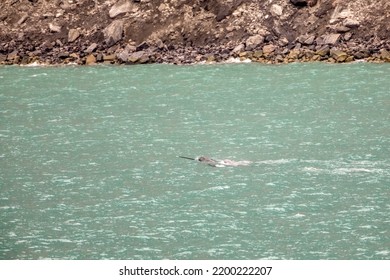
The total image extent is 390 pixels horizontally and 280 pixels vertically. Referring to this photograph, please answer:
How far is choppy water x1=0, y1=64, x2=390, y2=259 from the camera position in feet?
106

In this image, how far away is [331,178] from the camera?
1518 inches

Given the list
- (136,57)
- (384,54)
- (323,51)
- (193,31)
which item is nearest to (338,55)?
(323,51)

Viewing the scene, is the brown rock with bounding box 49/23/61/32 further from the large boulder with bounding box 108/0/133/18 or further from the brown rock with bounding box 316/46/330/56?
the brown rock with bounding box 316/46/330/56

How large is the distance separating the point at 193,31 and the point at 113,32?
6.04 m

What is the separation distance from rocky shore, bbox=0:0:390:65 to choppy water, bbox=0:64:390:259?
3458 mm

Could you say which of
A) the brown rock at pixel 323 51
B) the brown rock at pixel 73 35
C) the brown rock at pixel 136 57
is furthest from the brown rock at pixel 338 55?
the brown rock at pixel 73 35

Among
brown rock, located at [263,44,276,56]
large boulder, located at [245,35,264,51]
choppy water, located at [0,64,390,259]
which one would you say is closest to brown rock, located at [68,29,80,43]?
choppy water, located at [0,64,390,259]

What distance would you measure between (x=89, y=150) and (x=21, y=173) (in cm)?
463

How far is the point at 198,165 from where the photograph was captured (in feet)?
136

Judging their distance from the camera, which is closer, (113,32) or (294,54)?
(294,54)

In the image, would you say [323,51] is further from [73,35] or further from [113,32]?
[73,35]

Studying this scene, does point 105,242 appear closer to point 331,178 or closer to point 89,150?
point 331,178

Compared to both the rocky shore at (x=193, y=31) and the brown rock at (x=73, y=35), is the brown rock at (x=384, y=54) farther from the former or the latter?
the brown rock at (x=73, y=35)

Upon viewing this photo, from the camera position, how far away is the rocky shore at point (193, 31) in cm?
6706
